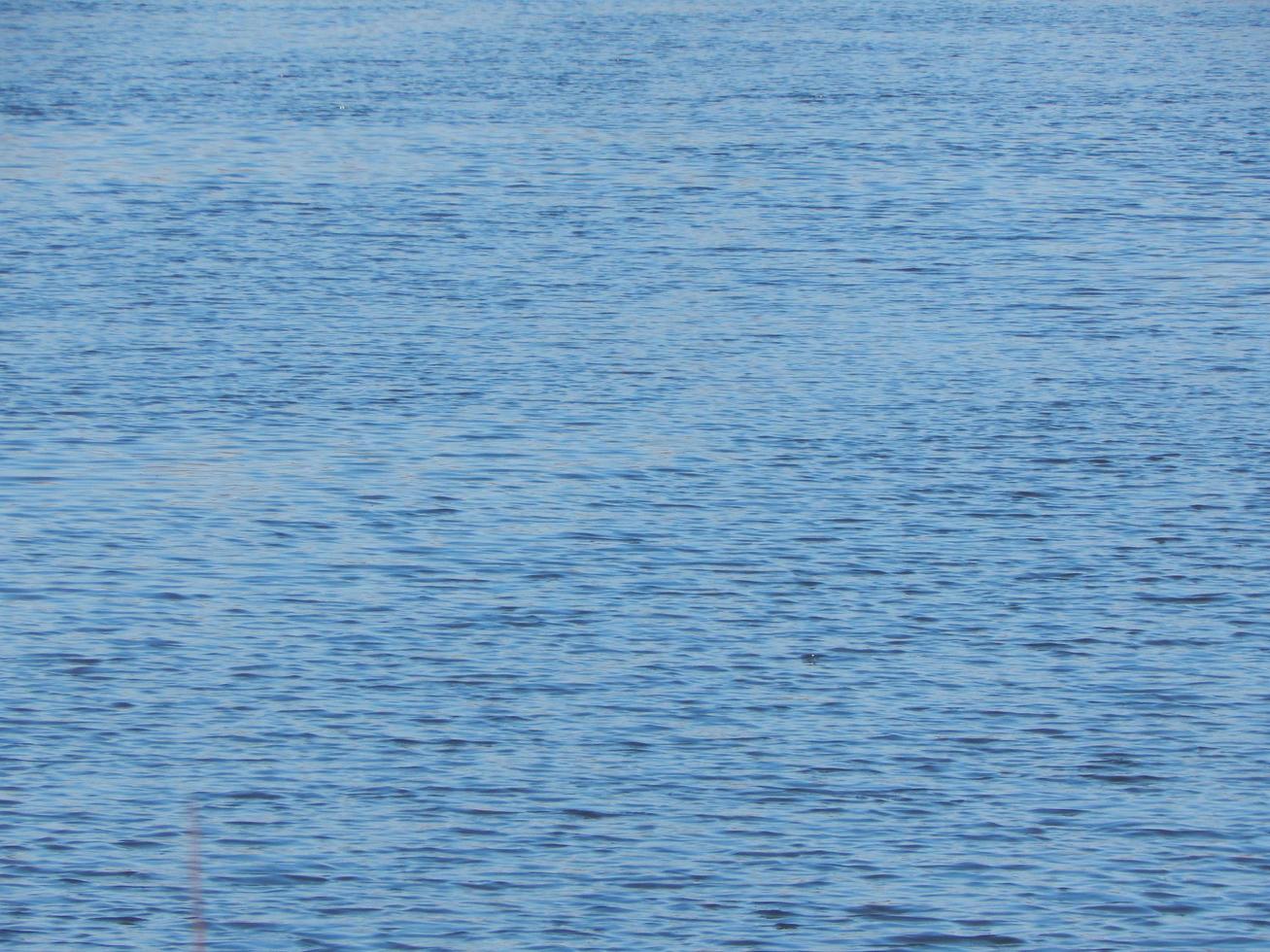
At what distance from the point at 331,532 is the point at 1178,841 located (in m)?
5.86

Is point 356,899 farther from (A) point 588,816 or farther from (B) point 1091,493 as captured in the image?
(B) point 1091,493

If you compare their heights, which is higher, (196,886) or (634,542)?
(634,542)

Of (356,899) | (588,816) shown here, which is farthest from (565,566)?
(356,899)

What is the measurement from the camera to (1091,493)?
15.5 metres

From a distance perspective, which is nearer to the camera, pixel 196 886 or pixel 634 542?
pixel 196 886

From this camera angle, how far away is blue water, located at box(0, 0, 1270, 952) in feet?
34.6

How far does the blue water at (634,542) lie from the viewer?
34.6ft

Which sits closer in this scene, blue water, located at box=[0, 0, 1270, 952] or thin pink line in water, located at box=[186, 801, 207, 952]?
thin pink line in water, located at box=[186, 801, 207, 952]

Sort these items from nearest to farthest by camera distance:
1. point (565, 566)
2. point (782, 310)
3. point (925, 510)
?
1. point (565, 566)
2. point (925, 510)
3. point (782, 310)

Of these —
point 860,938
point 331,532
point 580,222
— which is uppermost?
point 580,222

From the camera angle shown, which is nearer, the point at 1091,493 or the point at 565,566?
the point at 565,566

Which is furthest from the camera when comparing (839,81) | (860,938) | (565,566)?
(839,81)

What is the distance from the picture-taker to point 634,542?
48.1 ft

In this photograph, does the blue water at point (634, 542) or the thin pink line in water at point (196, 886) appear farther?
the blue water at point (634, 542)
